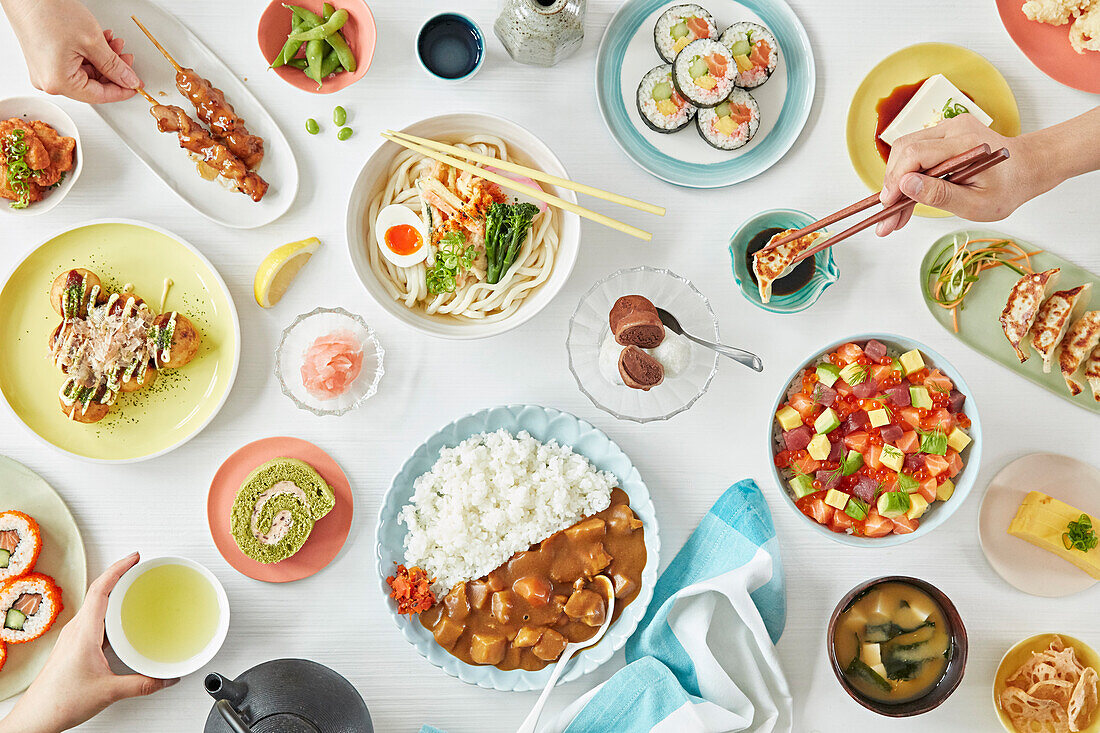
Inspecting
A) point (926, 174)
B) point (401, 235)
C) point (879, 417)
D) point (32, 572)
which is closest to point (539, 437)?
point (401, 235)

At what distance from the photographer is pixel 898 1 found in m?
2.73

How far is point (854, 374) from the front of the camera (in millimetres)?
2551

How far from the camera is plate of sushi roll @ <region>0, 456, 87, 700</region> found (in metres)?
2.58

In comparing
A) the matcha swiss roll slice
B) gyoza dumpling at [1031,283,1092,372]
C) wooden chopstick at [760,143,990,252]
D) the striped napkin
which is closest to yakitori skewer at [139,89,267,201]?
the matcha swiss roll slice

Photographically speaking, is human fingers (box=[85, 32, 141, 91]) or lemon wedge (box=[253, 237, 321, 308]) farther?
lemon wedge (box=[253, 237, 321, 308])

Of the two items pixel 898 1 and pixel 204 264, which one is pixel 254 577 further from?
pixel 898 1

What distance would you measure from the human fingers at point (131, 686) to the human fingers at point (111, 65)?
2091 millimetres

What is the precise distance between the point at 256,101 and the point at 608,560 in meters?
2.11

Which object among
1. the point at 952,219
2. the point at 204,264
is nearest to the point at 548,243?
the point at 204,264

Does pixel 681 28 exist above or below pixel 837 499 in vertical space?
above

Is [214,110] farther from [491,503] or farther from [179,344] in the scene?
[491,503]

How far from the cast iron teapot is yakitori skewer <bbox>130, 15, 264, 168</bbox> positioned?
71.4 inches

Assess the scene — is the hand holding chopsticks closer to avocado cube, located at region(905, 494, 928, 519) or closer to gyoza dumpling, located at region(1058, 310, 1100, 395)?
gyoza dumpling, located at region(1058, 310, 1100, 395)

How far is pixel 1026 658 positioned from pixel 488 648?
205 cm
